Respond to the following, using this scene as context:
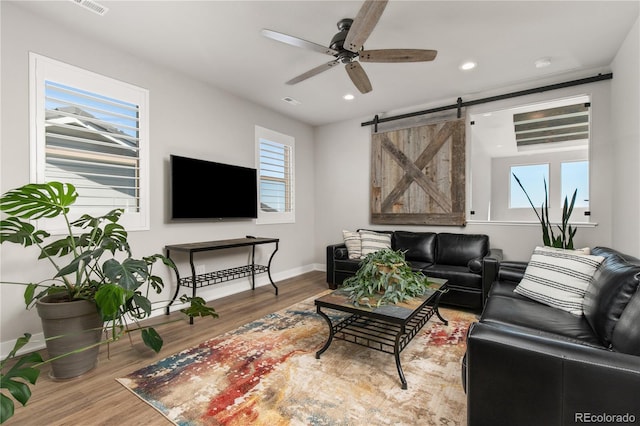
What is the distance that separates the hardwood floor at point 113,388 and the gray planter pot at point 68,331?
82 mm

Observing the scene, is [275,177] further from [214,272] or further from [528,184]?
[528,184]

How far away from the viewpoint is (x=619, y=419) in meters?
0.96

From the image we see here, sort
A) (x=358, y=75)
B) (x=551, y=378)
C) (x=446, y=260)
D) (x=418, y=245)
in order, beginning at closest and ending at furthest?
(x=551, y=378) → (x=358, y=75) → (x=446, y=260) → (x=418, y=245)

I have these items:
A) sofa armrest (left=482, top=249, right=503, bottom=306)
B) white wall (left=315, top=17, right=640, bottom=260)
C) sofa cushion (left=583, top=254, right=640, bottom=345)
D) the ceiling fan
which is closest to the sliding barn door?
white wall (left=315, top=17, right=640, bottom=260)

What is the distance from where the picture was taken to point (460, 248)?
3811 millimetres

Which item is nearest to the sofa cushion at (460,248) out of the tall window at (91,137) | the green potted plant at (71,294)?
the green potted plant at (71,294)

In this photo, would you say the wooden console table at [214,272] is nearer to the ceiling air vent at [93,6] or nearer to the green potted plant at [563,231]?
the ceiling air vent at [93,6]

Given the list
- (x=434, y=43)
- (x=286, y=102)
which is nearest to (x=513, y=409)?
(x=434, y=43)

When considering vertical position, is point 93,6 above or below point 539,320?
above

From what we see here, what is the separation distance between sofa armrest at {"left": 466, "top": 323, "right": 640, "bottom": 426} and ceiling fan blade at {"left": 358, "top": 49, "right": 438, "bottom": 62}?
205 cm

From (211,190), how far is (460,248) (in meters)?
3.36

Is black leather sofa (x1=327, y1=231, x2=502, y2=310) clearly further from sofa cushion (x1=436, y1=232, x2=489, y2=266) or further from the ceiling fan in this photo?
the ceiling fan

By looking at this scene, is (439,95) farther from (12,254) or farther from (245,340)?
(12,254)

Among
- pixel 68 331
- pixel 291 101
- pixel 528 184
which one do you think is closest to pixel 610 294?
pixel 68 331
